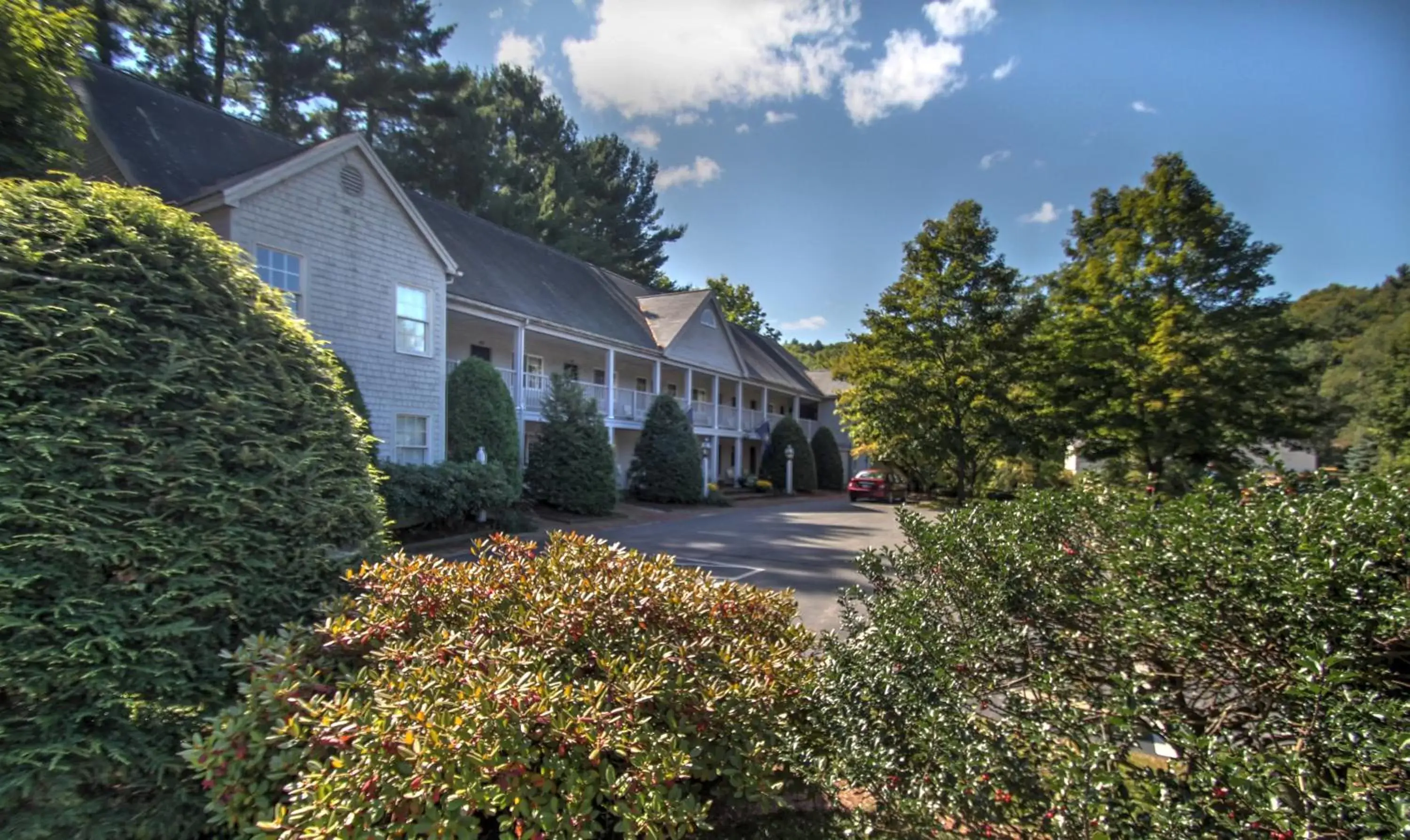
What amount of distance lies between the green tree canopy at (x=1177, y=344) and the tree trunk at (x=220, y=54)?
29.7 metres

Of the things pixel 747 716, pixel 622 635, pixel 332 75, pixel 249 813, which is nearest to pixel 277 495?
pixel 249 813

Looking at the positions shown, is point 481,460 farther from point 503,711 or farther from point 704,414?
point 704,414

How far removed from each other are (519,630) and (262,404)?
1781 millimetres

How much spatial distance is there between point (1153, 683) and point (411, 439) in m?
14.9

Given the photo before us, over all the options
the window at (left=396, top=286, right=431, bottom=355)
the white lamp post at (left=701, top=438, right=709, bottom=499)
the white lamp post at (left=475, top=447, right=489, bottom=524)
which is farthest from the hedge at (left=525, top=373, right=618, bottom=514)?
the white lamp post at (left=701, top=438, right=709, bottom=499)

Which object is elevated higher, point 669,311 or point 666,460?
point 669,311

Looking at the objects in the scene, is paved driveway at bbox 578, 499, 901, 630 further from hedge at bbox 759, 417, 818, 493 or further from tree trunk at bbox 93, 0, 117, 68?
tree trunk at bbox 93, 0, 117, 68

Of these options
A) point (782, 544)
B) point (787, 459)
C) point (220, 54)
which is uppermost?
point (220, 54)

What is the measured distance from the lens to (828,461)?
37000 mm

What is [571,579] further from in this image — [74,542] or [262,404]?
[74,542]

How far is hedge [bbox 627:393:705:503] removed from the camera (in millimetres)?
22391

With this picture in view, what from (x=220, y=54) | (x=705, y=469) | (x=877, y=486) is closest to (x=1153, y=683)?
(x=705, y=469)

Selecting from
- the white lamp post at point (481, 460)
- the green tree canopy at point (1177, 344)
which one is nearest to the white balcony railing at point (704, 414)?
the white lamp post at point (481, 460)

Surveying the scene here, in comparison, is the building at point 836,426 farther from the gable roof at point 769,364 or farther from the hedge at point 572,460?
the hedge at point 572,460
